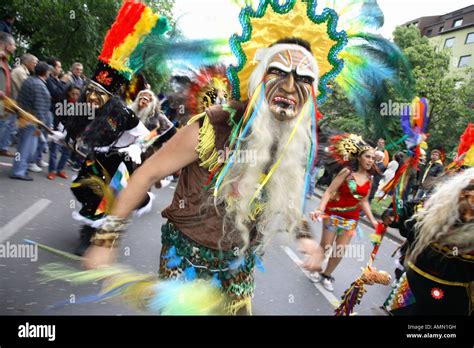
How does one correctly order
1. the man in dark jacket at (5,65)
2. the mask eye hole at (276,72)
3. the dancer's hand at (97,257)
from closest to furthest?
1. the dancer's hand at (97,257)
2. the mask eye hole at (276,72)
3. the man in dark jacket at (5,65)

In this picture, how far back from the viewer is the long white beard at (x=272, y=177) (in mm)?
1818

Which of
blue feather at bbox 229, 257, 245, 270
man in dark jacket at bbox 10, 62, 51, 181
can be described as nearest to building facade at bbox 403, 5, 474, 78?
man in dark jacket at bbox 10, 62, 51, 181

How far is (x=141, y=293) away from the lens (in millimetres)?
1932

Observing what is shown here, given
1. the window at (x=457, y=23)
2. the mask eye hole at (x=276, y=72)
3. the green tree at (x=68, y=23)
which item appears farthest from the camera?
the window at (x=457, y=23)

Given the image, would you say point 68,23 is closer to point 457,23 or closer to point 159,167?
point 159,167

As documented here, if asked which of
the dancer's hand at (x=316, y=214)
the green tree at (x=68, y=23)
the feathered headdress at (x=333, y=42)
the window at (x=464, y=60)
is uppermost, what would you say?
the window at (x=464, y=60)

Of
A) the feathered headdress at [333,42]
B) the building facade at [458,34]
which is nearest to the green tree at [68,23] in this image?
the feathered headdress at [333,42]

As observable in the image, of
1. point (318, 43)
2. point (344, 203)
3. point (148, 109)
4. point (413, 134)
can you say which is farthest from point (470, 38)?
point (318, 43)

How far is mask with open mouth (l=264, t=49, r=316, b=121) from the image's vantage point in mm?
1823

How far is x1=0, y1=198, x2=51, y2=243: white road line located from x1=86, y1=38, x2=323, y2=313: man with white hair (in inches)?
106

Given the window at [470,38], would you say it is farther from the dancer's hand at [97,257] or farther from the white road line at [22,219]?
the dancer's hand at [97,257]

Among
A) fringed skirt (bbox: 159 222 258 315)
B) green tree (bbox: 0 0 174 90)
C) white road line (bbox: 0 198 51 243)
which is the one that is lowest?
white road line (bbox: 0 198 51 243)

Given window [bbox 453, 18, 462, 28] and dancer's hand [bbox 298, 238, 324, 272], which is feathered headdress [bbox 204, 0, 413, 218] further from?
window [bbox 453, 18, 462, 28]

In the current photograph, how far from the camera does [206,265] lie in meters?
1.87
